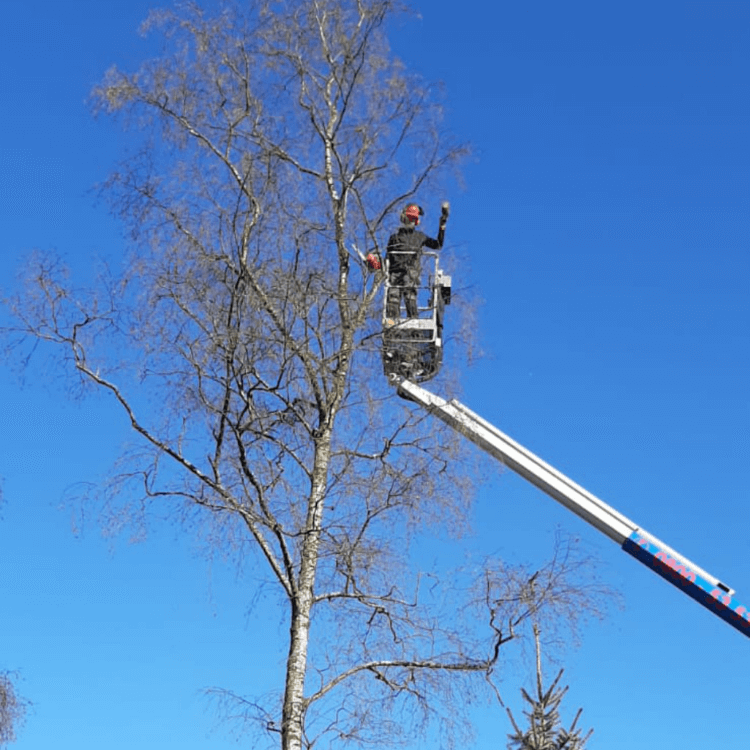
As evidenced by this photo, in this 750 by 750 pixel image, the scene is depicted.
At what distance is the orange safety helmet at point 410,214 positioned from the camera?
12.2 metres

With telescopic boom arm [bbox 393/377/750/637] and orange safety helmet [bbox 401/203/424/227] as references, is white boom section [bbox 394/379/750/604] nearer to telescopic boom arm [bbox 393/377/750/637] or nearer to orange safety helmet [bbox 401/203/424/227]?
telescopic boom arm [bbox 393/377/750/637]

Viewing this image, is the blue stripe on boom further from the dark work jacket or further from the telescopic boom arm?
the dark work jacket

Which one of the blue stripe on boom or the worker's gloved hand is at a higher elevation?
the worker's gloved hand

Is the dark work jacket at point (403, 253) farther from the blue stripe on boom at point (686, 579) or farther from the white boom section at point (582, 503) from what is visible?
the blue stripe on boom at point (686, 579)

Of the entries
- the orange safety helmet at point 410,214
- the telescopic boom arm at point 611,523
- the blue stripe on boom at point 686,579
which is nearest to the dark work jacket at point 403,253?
the orange safety helmet at point 410,214

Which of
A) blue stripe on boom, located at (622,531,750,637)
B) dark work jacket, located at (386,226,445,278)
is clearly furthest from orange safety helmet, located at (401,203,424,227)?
blue stripe on boom, located at (622,531,750,637)

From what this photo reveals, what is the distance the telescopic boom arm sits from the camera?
13070mm

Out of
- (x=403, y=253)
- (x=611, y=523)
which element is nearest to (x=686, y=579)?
(x=611, y=523)

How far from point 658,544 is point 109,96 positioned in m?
7.20

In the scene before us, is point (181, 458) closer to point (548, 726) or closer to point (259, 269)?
point (259, 269)

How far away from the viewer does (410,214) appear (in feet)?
40.1

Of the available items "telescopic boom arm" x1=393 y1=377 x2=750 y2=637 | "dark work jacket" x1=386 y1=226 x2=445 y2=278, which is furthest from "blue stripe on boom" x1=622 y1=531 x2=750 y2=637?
"dark work jacket" x1=386 y1=226 x2=445 y2=278

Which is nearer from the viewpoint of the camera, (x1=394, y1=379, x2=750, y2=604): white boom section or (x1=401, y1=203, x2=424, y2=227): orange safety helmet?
(x1=401, y1=203, x2=424, y2=227): orange safety helmet

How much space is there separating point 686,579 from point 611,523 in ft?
3.26
